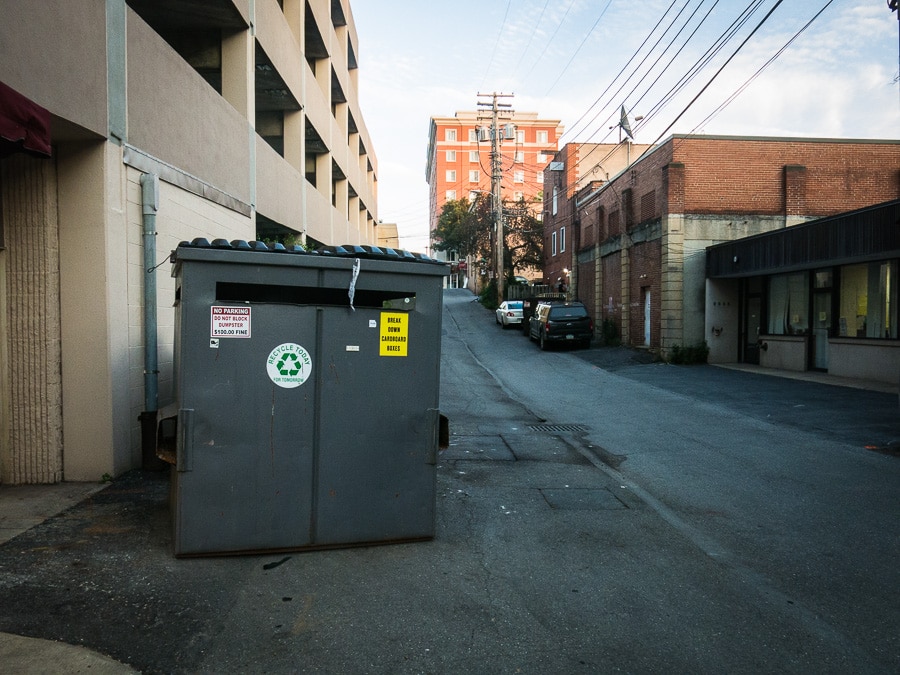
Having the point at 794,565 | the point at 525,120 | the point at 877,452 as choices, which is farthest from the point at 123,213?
the point at 525,120

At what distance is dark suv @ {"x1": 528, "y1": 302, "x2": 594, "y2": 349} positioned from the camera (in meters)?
24.7

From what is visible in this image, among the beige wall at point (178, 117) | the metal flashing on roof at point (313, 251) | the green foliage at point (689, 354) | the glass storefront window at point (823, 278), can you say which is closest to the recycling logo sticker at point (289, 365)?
the metal flashing on roof at point (313, 251)

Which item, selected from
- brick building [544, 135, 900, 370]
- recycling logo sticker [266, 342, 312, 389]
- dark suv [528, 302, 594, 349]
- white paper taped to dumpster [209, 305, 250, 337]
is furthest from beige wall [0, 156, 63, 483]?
dark suv [528, 302, 594, 349]

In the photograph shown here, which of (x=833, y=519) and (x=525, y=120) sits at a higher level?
(x=525, y=120)

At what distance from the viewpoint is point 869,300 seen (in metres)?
16.5

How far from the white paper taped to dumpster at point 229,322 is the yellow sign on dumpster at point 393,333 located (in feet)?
3.01

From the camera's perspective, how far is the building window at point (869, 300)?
15.8 meters

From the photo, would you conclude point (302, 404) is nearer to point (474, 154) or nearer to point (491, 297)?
point (491, 297)

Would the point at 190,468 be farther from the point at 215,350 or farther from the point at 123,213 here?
the point at 123,213

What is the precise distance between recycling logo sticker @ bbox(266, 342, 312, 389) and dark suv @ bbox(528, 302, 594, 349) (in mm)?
20715

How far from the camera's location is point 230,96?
10.7 metres

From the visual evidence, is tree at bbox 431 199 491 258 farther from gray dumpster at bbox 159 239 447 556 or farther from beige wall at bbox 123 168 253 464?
gray dumpster at bbox 159 239 447 556

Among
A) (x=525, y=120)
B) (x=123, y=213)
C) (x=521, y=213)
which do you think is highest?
(x=525, y=120)

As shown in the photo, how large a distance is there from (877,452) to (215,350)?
27.2 feet
